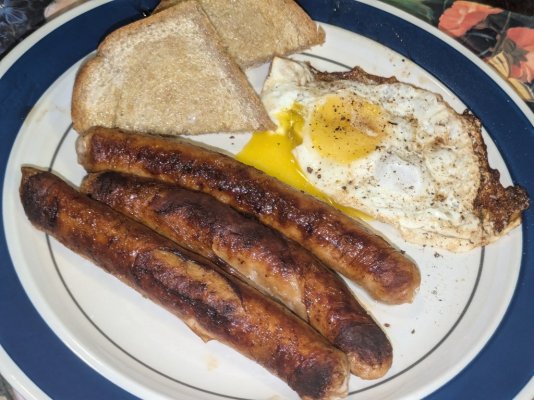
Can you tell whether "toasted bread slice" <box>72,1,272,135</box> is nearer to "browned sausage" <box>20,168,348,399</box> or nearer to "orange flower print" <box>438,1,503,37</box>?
"browned sausage" <box>20,168,348,399</box>

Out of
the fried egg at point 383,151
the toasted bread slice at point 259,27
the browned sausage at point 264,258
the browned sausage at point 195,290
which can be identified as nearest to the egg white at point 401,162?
the fried egg at point 383,151

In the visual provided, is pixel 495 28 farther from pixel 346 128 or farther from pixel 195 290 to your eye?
pixel 195 290

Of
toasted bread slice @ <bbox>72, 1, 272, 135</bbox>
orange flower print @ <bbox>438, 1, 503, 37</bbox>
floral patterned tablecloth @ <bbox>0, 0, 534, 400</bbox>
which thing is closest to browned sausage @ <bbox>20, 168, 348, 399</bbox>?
toasted bread slice @ <bbox>72, 1, 272, 135</bbox>

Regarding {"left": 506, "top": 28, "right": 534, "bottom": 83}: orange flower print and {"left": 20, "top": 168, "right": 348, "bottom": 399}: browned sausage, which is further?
{"left": 506, "top": 28, "right": 534, "bottom": 83}: orange flower print

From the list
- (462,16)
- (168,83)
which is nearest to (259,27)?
(168,83)

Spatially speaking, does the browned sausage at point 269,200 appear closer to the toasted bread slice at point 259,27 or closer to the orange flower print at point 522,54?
the toasted bread slice at point 259,27

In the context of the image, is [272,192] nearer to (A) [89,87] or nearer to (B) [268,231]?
(B) [268,231]
